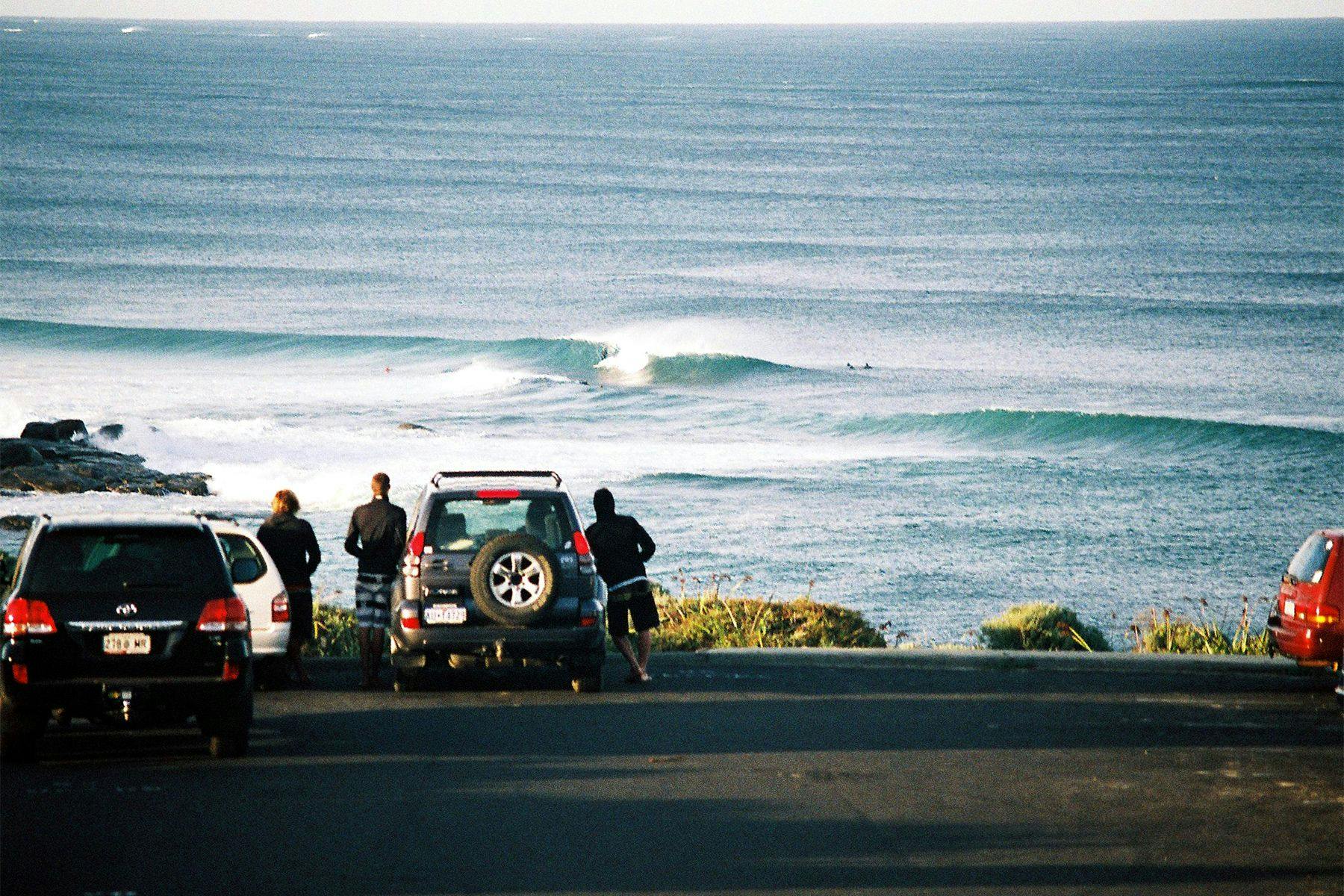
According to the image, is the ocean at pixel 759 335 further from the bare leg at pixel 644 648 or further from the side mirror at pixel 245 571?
the side mirror at pixel 245 571

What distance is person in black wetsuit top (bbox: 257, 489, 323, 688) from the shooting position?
12.5 m

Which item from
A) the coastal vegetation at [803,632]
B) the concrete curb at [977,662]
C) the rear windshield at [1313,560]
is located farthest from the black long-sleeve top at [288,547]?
the rear windshield at [1313,560]

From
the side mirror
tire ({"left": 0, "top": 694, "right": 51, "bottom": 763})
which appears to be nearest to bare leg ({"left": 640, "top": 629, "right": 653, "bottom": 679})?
the side mirror

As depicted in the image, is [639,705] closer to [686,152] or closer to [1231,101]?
[686,152]

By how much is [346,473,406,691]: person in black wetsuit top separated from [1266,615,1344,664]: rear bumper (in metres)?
7.06

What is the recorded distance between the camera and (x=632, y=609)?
495 inches

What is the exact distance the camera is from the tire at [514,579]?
11.4 meters

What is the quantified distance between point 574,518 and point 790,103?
167833mm

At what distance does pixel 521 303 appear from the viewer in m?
72.0

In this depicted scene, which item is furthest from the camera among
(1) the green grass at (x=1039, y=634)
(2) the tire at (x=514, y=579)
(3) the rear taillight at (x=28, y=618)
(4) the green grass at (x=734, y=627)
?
(1) the green grass at (x=1039, y=634)

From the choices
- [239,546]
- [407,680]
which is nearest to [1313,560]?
[407,680]

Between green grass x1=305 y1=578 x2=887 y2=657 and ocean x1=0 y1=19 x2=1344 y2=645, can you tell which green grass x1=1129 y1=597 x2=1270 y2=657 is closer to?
ocean x1=0 y1=19 x2=1344 y2=645

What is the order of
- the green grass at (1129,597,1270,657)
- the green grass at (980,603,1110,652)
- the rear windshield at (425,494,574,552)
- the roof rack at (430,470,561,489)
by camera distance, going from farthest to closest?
the green grass at (980,603,1110,652) → the green grass at (1129,597,1270,657) → the roof rack at (430,470,561,489) → the rear windshield at (425,494,574,552)

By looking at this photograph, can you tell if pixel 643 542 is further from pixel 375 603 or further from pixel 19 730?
pixel 19 730
